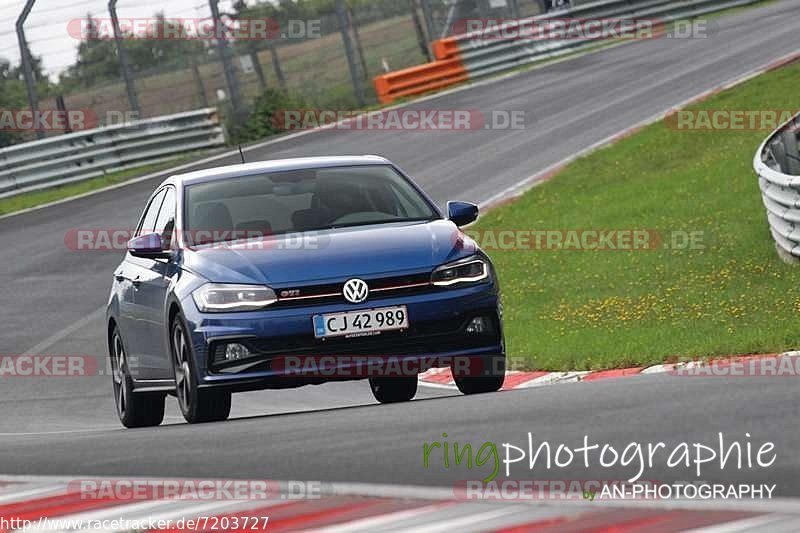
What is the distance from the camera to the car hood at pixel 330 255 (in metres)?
9.08

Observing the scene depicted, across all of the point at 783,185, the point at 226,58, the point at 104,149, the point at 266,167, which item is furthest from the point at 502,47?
the point at 266,167

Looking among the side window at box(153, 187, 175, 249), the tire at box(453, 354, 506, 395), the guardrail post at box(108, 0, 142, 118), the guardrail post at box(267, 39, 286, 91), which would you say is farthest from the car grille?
the guardrail post at box(267, 39, 286, 91)

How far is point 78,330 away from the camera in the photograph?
16.8 m

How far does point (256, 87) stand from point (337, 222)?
22985mm

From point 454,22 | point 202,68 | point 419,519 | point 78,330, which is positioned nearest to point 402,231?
point 419,519

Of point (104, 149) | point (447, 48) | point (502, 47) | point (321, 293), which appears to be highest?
point (321, 293)

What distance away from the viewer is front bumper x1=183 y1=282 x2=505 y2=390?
899 cm

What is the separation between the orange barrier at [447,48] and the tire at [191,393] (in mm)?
25690

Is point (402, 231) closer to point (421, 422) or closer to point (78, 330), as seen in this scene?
point (421, 422)

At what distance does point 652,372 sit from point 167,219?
3.29m

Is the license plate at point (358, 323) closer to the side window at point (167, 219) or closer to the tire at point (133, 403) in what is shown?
the side window at point (167, 219)

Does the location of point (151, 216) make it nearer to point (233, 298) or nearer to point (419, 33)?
point (233, 298)

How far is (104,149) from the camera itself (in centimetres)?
2992

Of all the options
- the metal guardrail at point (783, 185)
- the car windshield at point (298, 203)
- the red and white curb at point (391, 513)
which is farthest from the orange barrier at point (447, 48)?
the red and white curb at point (391, 513)
